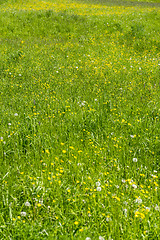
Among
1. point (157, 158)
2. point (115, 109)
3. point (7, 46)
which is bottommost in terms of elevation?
point (157, 158)

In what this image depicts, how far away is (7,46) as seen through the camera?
11.1 meters

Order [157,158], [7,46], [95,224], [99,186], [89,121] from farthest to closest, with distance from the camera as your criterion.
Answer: [7,46] → [89,121] → [157,158] → [99,186] → [95,224]

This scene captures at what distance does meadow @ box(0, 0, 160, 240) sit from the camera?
109 inches

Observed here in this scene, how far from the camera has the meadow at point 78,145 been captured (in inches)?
109

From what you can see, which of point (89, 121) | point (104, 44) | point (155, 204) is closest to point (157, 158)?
point (155, 204)

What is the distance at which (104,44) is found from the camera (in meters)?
12.0

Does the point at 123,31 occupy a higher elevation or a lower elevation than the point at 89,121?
higher

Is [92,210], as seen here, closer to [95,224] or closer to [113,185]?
[95,224]

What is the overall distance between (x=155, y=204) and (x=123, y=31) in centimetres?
1289

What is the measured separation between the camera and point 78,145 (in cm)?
432

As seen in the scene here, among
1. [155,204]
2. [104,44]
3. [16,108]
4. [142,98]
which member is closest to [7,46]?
[104,44]

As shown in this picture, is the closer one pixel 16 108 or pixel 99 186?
pixel 99 186

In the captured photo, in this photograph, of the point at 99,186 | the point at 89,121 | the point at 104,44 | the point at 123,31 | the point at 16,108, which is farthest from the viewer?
the point at 123,31

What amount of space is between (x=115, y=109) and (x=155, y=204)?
2699mm
